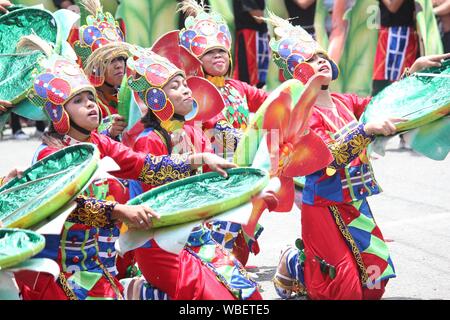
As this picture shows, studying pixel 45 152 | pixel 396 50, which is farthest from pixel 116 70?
pixel 396 50

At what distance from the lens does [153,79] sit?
4055 mm

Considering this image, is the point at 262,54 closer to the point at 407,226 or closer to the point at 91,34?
the point at 407,226

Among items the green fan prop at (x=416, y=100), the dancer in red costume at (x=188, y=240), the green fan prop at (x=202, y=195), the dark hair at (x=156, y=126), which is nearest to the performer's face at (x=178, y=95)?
the dancer in red costume at (x=188, y=240)

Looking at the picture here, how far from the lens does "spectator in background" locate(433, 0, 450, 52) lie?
30.6 feet

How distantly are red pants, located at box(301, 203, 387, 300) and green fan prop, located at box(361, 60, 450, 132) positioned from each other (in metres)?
0.56

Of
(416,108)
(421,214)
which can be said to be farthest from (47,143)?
(421,214)

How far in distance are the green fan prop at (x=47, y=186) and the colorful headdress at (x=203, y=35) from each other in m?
1.79

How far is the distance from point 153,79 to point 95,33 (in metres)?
1.58

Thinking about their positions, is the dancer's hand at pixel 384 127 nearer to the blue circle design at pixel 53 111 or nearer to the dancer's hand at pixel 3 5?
the blue circle design at pixel 53 111

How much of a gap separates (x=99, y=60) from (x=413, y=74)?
1.73m

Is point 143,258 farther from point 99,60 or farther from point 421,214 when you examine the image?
point 421,214

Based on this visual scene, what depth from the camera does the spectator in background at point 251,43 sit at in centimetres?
982

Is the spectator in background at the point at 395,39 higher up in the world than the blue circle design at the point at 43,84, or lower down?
lower down

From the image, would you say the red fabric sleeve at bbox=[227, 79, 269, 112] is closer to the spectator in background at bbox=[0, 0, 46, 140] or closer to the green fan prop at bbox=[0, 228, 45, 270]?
the green fan prop at bbox=[0, 228, 45, 270]
